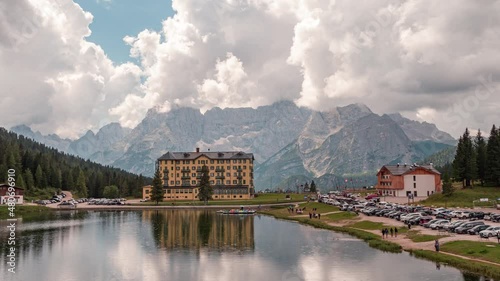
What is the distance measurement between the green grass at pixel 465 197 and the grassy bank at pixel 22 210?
126m

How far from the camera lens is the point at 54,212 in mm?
173625

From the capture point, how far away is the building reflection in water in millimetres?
92062

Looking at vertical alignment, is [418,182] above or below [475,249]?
above

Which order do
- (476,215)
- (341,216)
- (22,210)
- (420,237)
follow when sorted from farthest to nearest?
(22,210), (341,216), (476,215), (420,237)

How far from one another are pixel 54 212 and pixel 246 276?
128966 mm

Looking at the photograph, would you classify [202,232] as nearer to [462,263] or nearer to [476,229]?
[476,229]

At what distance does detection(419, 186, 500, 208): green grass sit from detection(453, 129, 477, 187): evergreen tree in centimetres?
483

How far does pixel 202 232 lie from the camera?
110 m

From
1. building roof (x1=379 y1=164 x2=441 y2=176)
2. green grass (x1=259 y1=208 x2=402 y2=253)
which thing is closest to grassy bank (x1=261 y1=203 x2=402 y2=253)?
green grass (x1=259 y1=208 x2=402 y2=253)

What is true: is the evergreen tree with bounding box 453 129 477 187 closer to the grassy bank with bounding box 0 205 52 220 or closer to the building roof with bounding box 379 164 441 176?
the building roof with bounding box 379 164 441 176

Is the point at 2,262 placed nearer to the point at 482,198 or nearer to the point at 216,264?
the point at 216,264

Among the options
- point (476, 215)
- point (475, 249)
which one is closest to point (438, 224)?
point (476, 215)

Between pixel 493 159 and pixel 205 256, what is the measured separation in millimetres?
114567

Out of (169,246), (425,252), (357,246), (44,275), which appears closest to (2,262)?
(44,275)
